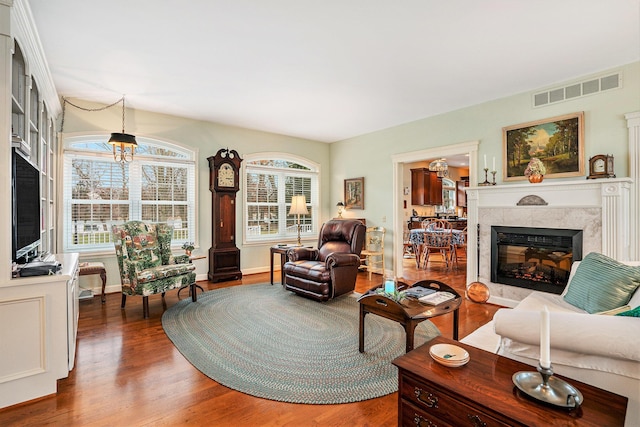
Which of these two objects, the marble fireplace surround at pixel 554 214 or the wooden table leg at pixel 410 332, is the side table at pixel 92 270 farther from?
the marble fireplace surround at pixel 554 214

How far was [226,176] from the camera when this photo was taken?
533cm

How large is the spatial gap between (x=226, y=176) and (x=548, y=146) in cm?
461

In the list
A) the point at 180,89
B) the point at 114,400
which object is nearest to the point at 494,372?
the point at 114,400

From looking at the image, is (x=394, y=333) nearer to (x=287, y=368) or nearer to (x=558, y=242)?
(x=287, y=368)

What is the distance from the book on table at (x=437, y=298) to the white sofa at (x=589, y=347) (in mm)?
827

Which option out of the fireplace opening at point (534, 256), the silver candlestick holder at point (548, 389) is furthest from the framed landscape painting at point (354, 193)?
the silver candlestick holder at point (548, 389)

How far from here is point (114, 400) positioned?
2.01 meters

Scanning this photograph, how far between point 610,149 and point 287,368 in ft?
12.9

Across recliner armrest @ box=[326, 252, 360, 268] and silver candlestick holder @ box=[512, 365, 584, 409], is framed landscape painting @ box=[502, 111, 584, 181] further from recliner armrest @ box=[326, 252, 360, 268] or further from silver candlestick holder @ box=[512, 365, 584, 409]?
silver candlestick holder @ box=[512, 365, 584, 409]

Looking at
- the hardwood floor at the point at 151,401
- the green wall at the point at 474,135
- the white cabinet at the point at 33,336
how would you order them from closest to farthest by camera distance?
the hardwood floor at the point at 151,401, the white cabinet at the point at 33,336, the green wall at the point at 474,135

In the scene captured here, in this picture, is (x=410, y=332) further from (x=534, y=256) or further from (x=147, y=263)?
(x=147, y=263)

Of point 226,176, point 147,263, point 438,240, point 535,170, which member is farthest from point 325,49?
point 438,240

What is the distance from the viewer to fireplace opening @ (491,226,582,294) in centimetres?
354

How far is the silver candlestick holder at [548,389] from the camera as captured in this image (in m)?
1.10
